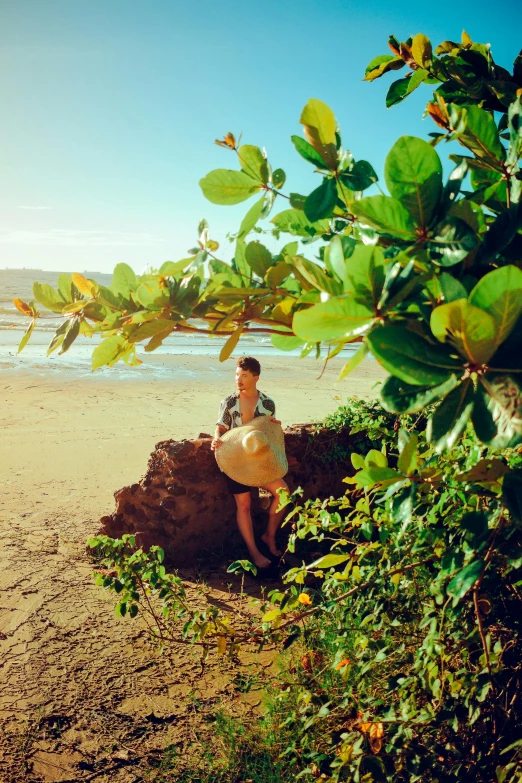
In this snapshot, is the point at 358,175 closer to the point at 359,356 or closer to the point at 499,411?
the point at 359,356

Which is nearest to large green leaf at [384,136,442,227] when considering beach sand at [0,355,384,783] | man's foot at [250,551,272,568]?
beach sand at [0,355,384,783]

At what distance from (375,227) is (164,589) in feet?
7.18

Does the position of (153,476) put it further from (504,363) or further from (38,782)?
(504,363)

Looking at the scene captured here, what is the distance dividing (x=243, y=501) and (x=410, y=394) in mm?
4038

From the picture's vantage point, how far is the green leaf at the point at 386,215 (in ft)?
2.85

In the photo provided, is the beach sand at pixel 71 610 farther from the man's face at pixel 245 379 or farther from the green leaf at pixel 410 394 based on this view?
the green leaf at pixel 410 394

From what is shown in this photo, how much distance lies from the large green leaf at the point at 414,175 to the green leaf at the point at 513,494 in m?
0.44

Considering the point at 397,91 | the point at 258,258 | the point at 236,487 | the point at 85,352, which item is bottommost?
the point at 236,487

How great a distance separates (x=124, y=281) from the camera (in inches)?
44.2

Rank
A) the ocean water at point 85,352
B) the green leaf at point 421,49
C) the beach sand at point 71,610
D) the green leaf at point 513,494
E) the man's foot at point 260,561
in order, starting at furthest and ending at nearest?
the ocean water at point 85,352 < the man's foot at point 260,561 < the beach sand at point 71,610 < the green leaf at point 421,49 < the green leaf at point 513,494

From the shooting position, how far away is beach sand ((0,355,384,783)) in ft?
9.59

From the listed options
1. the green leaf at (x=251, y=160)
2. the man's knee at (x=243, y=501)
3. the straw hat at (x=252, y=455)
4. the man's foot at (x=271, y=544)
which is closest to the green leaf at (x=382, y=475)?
the green leaf at (x=251, y=160)

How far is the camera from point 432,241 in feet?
2.90

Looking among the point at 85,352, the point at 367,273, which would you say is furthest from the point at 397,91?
the point at 85,352
